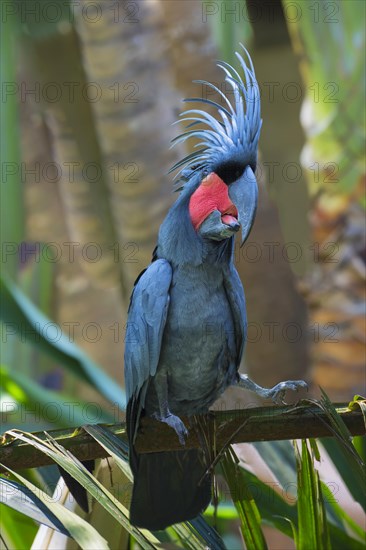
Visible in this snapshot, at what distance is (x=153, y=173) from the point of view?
8.42ft

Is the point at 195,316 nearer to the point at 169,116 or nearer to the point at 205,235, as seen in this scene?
the point at 205,235

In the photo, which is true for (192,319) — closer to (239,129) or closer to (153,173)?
(239,129)

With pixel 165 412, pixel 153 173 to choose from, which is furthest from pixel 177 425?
pixel 153 173

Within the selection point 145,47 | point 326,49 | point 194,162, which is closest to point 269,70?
point 326,49

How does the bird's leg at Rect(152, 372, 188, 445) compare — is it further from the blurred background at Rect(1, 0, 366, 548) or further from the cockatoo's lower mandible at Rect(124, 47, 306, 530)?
the blurred background at Rect(1, 0, 366, 548)

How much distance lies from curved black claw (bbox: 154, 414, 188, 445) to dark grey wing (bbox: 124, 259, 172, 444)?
0.17ft

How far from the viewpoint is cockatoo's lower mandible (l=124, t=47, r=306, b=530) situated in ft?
4.00

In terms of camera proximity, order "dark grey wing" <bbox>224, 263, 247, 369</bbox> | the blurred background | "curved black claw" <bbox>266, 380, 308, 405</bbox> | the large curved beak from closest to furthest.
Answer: the large curved beak < "curved black claw" <bbox>266, 380, 308, 405</bbox> < "dark grey wing" <bbox>224, 263, 247, 369</bbox> < the blurred background

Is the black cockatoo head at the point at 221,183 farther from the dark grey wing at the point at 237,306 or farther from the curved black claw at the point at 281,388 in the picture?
the curved black claw at the point at 281,388

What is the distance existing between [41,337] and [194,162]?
755 millimetres

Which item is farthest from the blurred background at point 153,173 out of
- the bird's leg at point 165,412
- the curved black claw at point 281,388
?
the curved black claw at point 281,388

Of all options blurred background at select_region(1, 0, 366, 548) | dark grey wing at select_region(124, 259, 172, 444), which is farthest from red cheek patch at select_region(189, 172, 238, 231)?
blurred background at select_region(1, 0, 366, 548)

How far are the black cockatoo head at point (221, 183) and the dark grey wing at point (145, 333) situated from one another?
0.06m

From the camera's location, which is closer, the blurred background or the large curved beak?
the large curved beak
